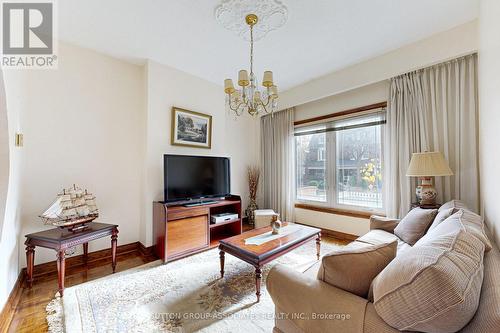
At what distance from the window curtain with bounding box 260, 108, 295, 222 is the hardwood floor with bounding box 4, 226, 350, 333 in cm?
248

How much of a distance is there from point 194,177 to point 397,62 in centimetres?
315

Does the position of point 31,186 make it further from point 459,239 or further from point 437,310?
point 459,239

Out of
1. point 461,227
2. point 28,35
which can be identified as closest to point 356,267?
point 461,227

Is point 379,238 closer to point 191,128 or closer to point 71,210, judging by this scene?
point 191,128

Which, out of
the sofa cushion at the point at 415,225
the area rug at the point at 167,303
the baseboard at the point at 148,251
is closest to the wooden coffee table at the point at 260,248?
the area rug at the point at 167,303

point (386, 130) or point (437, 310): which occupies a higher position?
point (386, 130)

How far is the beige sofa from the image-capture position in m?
Answer: 0.69

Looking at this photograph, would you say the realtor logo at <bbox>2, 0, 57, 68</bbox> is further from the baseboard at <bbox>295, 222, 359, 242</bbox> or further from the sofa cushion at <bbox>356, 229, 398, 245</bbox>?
the baseboard at <bbox>295, 222, 359, 242</bbox>

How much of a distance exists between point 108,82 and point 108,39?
0.56 meters

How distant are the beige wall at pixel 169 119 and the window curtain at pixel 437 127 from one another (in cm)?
265

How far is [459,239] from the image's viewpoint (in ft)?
2.95

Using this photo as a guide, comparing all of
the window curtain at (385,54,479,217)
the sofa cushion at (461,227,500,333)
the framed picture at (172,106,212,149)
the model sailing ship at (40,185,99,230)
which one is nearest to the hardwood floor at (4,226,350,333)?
the model sailing ship at (40,185,99,230)

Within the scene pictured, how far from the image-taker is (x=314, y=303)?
99cm

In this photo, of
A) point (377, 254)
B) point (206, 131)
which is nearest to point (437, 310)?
point (377, 254)
